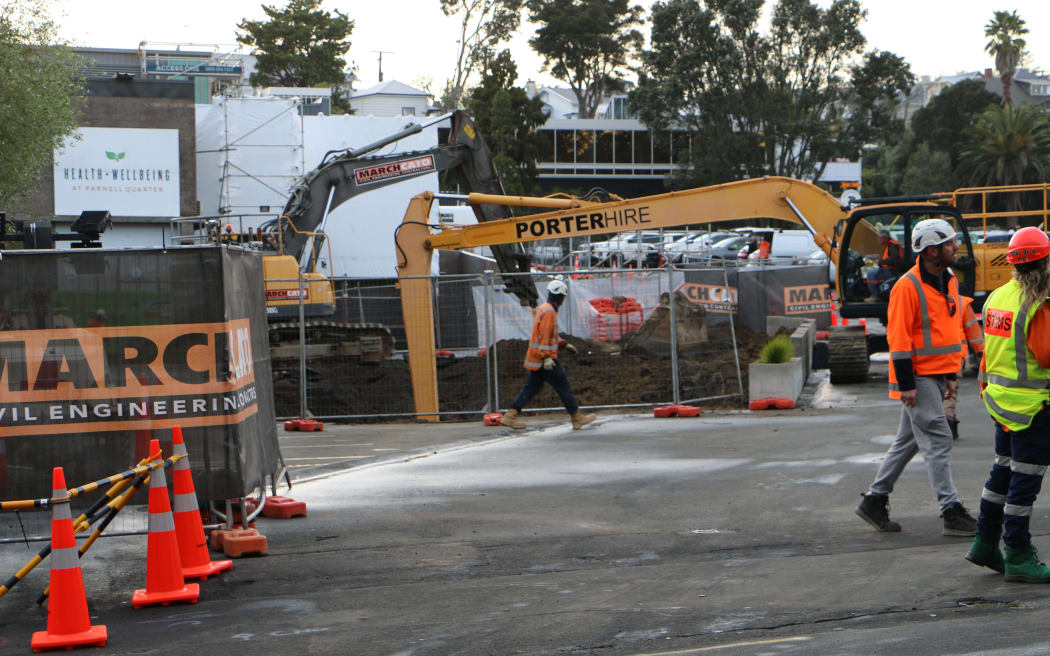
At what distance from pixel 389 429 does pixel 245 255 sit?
8.10 metres

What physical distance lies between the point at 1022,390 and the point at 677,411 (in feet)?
32.3

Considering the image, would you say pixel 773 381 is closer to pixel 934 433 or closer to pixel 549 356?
pixel 549 356

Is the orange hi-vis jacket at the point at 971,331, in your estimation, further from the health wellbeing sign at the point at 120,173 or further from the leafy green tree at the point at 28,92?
the health wellbeing sign at the point at 120,173

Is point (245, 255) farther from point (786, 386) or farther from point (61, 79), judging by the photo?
point (61, 79)

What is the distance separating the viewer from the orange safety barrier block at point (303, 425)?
53.4 ft

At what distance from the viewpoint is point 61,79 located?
34875 millimetres

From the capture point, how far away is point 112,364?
7535 mm

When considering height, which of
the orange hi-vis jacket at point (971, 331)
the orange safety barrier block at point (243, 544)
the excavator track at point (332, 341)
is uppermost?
the orange hi-vis jacket at point (971, 331)

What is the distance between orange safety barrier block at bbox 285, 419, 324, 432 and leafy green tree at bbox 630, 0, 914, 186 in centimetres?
4676

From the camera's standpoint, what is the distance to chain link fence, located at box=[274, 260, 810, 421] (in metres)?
17.9

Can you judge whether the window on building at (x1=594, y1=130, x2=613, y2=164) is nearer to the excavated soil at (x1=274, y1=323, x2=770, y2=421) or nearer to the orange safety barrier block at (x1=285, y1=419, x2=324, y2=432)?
the excavated soil at (x1=274, y1=323, x2=770, y2=421)

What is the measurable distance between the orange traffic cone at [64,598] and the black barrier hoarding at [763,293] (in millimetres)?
16669

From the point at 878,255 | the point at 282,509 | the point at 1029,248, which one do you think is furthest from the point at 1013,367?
the point at 878,255

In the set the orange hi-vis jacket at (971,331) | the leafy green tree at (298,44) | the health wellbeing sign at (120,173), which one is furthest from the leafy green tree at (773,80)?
the orange hi-vis jacket at (971,331)
